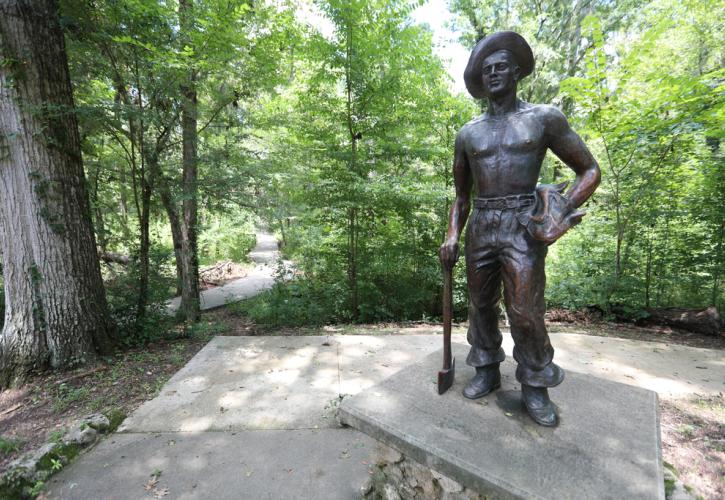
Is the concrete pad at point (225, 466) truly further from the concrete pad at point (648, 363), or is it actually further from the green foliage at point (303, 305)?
the green foliage at point (303, 305)

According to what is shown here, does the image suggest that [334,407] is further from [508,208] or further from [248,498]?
[508,208]

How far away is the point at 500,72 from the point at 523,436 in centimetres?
187

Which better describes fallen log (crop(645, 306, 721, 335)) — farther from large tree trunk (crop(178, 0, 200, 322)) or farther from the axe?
large tree trunk (crop(178, 0, 200, 322))

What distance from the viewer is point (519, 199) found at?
5.85 ft

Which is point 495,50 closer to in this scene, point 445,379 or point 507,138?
point 507,138

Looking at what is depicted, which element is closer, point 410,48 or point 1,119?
point 1,119

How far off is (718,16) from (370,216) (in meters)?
8.82

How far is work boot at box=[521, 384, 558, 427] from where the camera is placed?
169 centimetres

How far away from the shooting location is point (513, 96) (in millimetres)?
1858

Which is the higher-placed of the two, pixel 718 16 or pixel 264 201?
pixel 718 16

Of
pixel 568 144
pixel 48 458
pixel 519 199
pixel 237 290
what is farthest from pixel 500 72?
pixel 237 290

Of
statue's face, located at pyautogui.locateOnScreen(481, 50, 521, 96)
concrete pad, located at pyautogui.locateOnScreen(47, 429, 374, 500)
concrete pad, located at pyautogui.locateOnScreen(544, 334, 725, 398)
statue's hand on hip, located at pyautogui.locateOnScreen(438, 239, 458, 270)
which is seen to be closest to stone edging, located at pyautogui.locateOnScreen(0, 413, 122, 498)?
concrete pad, located at pyautogui.locateOnScreen(47, 429, 374, 500)

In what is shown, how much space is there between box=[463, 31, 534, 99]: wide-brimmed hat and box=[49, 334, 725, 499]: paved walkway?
1912 mm

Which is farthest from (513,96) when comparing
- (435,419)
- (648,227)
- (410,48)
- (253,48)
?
(648,227)
